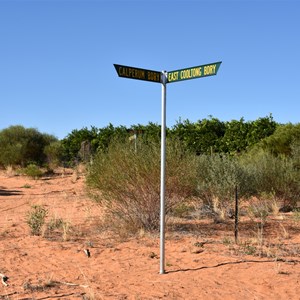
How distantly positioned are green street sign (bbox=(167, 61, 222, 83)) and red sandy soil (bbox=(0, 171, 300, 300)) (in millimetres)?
2872

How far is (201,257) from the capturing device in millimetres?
7762

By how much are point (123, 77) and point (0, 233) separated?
553cm

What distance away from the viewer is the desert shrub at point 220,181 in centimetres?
1084

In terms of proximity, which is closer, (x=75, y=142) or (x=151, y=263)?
(x=151, y=263)

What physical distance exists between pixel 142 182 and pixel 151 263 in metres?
2.69

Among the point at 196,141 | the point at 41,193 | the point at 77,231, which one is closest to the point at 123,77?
the point at 77,231

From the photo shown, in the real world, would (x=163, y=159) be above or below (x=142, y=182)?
above

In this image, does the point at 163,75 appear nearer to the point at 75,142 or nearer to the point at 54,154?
the point at 75,142

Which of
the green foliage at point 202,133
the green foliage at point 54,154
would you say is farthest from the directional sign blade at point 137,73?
the green foliage at point 54,154

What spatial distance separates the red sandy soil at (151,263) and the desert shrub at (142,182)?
60 centimetres

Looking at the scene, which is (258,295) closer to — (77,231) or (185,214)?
(77,231)

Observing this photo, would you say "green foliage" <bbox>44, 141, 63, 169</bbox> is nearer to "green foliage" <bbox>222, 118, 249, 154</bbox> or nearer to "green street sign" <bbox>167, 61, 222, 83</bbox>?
"green foliage" <bbox>222, 118, 249, 154</bbox>

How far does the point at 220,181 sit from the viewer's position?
1100 centimetres

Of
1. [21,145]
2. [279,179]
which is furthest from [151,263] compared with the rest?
[21,145]
